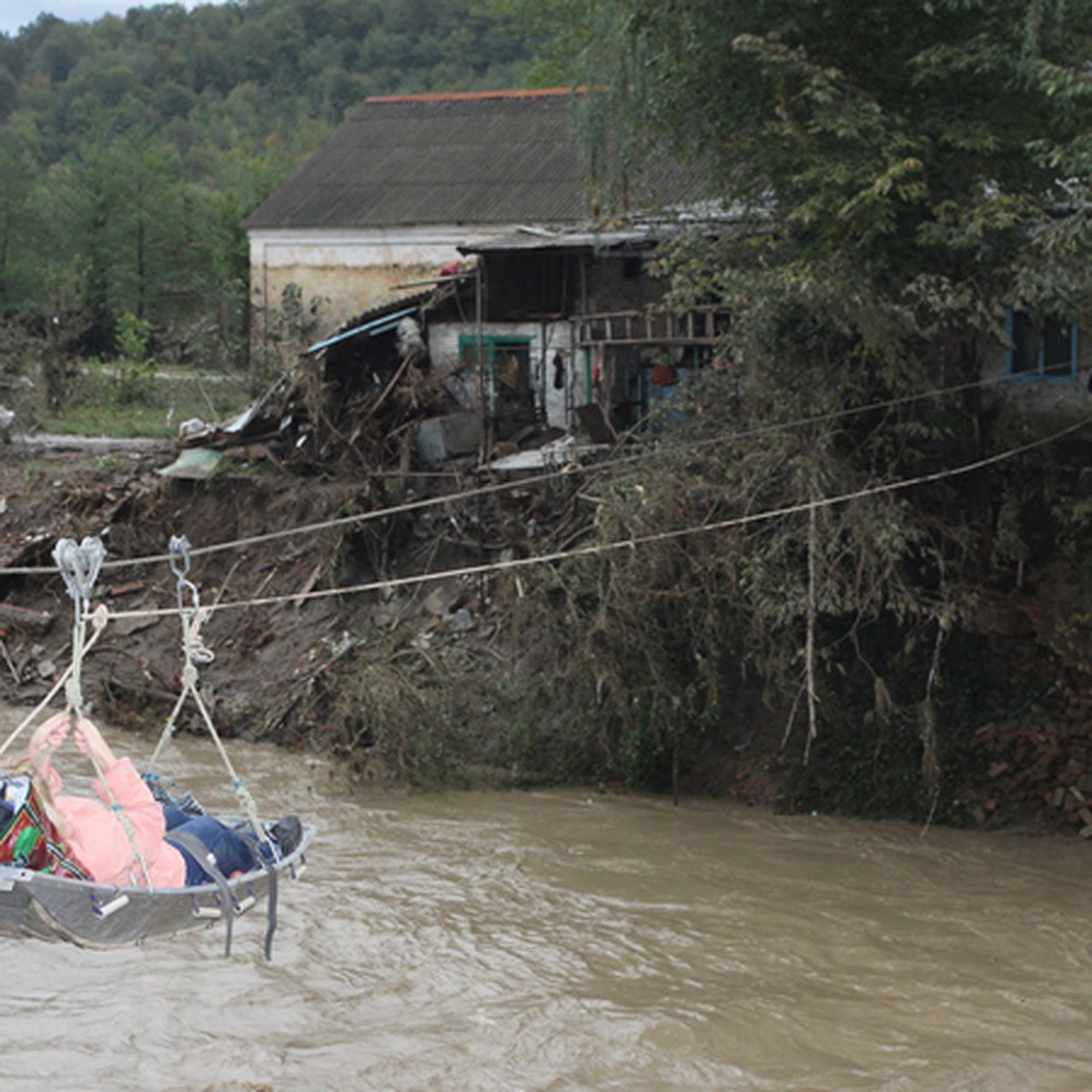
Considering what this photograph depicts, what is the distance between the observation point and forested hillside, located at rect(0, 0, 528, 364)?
34.8m

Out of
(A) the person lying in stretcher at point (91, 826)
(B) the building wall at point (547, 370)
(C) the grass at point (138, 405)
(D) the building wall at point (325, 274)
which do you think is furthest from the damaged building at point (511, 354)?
(A) the person lying in stretcher at point (91, 826)

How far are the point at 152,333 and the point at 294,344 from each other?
32.7 feet

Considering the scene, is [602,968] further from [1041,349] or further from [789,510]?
[1041,349]

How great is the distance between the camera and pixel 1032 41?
10.6 meters

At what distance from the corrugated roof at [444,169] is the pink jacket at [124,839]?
1616 cm

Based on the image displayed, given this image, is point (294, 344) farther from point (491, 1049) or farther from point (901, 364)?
point (491, 1049)

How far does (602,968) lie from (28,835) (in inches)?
171

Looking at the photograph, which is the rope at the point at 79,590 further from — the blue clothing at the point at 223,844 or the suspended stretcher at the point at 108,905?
the blue clothing at the point at 223,844

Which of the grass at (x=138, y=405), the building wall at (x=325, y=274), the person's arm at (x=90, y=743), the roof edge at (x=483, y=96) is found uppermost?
the roof edge at (x=483, y=96)

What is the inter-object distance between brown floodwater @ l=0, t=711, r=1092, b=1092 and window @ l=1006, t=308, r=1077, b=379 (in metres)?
4.28

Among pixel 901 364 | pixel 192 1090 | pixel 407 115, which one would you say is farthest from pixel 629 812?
pixel 407 115

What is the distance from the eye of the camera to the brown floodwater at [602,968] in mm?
8727

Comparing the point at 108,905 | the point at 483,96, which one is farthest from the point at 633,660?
the point at 483,96

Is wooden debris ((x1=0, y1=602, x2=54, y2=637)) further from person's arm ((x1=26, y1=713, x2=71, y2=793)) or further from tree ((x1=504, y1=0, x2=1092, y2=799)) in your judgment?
person's arm ((x1=26, y1=713, x2=71, y2=793))
